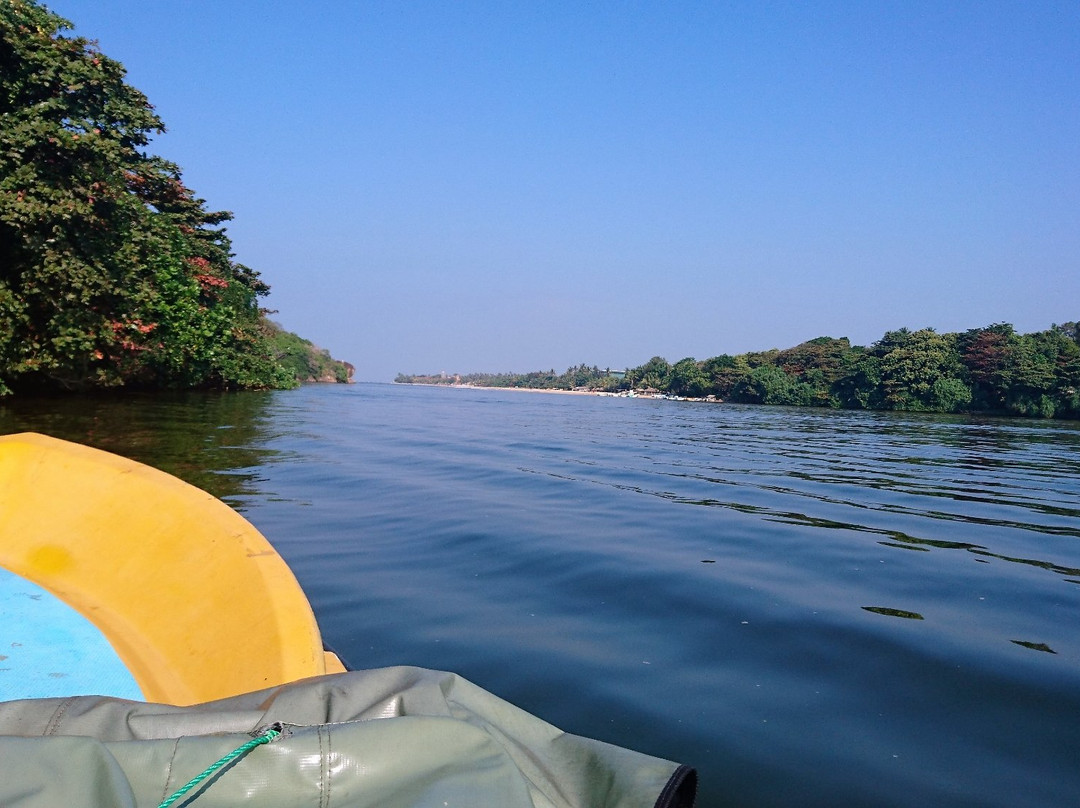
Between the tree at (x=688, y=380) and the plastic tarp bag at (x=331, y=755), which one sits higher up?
the tree at (x=688, y=380)

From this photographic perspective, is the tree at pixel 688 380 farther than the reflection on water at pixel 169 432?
Yes

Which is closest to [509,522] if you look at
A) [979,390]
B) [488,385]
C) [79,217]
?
[79,217]

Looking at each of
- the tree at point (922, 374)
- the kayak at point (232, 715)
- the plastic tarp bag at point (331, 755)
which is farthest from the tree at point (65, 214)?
the tree at point (922, 374)

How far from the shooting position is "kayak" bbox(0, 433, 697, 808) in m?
1.01

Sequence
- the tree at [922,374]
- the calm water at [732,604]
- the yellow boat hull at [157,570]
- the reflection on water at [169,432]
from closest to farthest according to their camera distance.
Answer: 1. the yellow boat hull at [157,570]
2. the calm water at [732,604]
3. the reflection on water at [169,432]
4. the tree at [922,374]

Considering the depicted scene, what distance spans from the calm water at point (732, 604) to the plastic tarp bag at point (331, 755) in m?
0.91

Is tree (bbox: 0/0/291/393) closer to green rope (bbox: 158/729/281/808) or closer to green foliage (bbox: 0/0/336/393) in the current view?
green foliage (bbox: 0/0/336/393)

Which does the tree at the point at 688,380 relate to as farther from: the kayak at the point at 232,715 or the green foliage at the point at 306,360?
the kayak at the point at 232,715

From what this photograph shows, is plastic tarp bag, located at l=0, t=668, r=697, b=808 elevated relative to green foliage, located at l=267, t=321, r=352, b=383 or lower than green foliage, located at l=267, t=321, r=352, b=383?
lower

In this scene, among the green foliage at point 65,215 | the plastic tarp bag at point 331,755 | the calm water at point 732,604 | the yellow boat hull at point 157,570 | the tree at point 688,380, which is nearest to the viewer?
the plastic tarp bag at point 331,755

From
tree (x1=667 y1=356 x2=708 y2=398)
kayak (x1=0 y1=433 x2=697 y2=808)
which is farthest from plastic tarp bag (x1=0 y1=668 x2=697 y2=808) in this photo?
tree (x1=667 y1=356 x2=708 y2=398)

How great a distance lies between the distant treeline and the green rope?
39916 mm

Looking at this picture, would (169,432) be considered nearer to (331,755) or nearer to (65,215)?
(65,215)

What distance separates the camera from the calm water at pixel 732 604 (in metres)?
2.21
